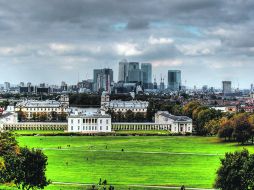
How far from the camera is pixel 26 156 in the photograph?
5372cm

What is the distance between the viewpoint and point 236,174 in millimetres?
51844

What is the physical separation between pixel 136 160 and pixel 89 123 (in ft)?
229

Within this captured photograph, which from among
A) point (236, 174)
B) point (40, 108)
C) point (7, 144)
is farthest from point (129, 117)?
point (7, 144)

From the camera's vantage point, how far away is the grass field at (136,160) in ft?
202

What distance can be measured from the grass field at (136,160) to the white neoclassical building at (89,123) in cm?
3152

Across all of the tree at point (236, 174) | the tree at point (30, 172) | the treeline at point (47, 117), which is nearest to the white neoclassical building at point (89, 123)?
the treeline at point (47, 117)

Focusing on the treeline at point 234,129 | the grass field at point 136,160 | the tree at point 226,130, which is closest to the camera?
the grass field at point 136,160

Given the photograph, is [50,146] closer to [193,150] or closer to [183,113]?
[193,150]

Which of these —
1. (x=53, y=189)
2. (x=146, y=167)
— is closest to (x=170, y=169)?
(x=146, y=167)

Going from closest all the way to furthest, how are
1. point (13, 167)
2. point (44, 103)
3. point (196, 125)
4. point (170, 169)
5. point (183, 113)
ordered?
point (13, 167) → point (170, 169) → point (196, 125) → point (183, 113) → point (44, 103)

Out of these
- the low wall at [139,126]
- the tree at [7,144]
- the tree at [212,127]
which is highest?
the tree at [7,144]

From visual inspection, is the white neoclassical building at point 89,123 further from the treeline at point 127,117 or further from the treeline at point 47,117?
the treeline at point 127,117

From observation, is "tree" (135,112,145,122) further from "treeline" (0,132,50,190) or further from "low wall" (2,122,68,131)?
"treeline" (0,132,50,190)

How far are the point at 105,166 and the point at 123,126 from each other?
81333 millimetres
